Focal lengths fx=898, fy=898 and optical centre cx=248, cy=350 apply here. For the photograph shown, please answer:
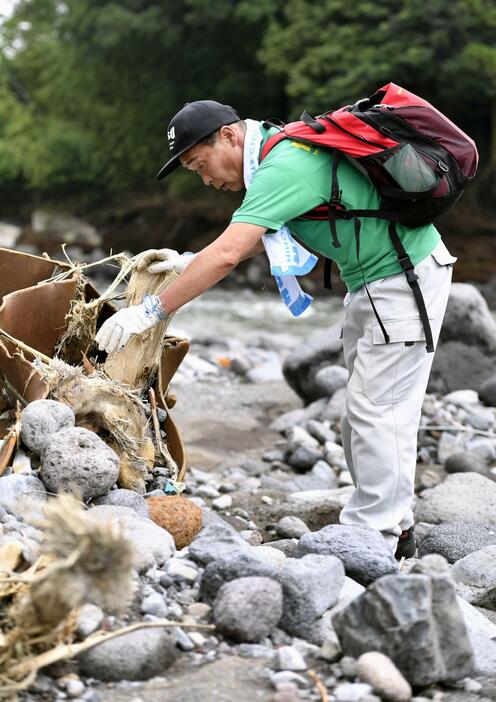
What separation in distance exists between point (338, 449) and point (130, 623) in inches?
151

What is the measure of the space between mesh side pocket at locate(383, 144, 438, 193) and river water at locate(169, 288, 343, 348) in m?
8.53

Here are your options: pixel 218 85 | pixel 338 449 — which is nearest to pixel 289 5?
pixel 218 85

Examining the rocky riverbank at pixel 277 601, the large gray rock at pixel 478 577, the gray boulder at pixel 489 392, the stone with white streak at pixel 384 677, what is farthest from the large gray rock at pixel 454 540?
the gray boulder at pixel 489 392

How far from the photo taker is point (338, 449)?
20.3ft

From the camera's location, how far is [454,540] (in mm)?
4117

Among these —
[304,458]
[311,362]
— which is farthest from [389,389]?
[311,362]

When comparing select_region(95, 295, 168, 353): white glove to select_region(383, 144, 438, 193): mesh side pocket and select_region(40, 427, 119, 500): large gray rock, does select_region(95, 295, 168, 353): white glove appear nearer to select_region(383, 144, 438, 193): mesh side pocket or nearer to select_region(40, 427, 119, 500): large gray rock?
select_region(40, 427, 119, 500): large gray rock

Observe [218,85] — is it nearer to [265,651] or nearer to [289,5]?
[289,5]

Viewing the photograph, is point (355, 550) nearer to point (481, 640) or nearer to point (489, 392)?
point (481, 640)

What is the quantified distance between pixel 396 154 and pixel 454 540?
1846 mm

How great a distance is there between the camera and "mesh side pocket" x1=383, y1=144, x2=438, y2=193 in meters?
3.24

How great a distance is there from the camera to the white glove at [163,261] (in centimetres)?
378

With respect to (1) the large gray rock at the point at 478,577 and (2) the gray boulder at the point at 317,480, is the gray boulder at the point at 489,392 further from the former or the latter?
(1) the large gray rock at the point at 478,577

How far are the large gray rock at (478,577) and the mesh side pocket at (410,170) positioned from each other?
1531 mm
